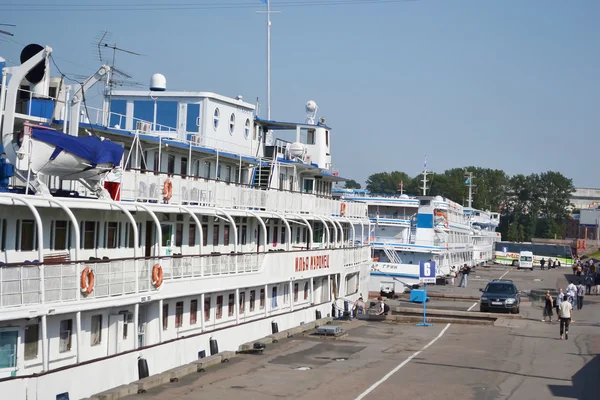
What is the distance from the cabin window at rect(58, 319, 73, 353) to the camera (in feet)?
59.3

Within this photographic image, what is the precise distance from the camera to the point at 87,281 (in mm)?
17438

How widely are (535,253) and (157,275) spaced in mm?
113814

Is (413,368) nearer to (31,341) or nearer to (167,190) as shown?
(167,190)

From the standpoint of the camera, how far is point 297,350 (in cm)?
2600

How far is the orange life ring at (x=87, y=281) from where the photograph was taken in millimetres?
17312

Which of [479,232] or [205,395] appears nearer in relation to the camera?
[205,395]

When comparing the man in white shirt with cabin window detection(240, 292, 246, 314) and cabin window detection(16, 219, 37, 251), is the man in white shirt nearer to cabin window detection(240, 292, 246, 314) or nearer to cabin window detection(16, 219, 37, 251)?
cabin window detection(240, 292, 246, 314)

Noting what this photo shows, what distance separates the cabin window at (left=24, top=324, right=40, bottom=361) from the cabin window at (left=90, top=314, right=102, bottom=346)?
240cm

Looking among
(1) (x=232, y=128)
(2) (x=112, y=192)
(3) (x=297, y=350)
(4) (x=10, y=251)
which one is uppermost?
(1) (x=232, y=128)

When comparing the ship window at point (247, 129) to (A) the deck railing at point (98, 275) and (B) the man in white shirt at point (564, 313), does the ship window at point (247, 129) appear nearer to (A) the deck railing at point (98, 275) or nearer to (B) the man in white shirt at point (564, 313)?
(A) the deck railing at point (98, 275)

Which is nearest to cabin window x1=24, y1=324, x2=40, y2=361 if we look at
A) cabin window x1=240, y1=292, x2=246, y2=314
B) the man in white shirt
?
cabin window x1=240, y1=292, x2=246, y2=314

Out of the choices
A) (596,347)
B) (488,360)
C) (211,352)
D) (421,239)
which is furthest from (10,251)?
(421,239)

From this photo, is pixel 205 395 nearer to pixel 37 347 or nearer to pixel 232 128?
pixel 37 347

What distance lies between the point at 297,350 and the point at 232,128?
11.8 meters
